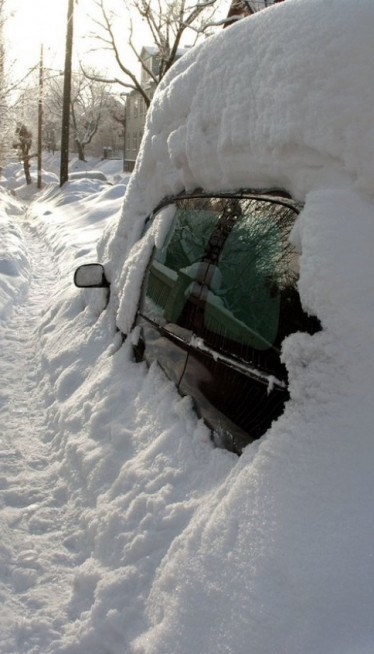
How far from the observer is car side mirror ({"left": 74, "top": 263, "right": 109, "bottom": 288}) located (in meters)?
4.03

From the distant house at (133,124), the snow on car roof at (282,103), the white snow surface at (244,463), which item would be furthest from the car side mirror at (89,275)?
the distant house at (133,124)

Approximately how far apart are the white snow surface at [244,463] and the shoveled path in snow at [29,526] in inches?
0.4

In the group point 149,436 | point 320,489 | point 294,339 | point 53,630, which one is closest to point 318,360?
point 294,339

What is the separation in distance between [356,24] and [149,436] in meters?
1.80

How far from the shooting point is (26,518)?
9.47ft

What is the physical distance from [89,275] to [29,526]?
1862 mm

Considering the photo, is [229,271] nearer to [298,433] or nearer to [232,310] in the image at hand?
[232,310]

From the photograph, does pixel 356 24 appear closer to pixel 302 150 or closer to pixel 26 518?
pixel 302 150

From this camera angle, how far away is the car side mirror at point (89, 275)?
403 cm

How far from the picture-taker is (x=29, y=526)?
2.82 metres

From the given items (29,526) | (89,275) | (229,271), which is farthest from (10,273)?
(229,271)

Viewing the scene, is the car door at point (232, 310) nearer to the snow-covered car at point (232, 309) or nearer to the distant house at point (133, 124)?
the snow-covered car at point (232, 309)

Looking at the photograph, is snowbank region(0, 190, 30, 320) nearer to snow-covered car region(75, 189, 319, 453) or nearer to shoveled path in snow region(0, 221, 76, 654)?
shoveled path in snow region(0, 221, 76, 654)

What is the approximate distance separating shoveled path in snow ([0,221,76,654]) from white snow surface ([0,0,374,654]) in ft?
0.03
